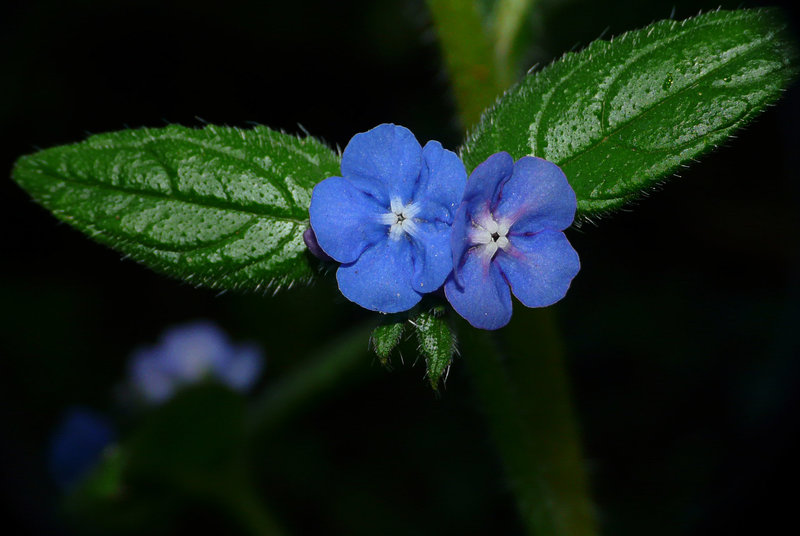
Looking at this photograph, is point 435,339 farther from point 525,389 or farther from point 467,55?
point 467,55

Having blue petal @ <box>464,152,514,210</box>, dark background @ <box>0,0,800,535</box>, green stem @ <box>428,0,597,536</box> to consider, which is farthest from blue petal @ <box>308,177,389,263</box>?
dark background @ <box>0,0,800,535</box>

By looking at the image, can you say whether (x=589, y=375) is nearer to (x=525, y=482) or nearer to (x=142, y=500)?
(x=525, y=482)

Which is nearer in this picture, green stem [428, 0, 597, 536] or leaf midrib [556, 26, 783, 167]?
leaf midrib [556, 26, 783, 167]

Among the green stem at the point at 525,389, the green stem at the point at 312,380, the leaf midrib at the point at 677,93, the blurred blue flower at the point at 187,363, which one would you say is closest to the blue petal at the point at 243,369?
the blurred blue flower at the point at 187,363

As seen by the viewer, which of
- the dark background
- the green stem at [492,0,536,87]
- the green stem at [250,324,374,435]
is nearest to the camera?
the green stem at [492,0,536,87]

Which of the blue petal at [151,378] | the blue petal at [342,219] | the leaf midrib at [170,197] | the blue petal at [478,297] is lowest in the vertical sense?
the blue petal at [478,297]

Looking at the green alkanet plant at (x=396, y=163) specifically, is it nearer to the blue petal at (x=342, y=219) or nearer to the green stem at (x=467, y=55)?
the blue petal at (x=342, y=219)

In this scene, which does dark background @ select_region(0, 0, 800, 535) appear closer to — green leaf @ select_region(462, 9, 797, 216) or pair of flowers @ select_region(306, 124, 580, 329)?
green leaf @ select_region(462, 9, 797, 216)

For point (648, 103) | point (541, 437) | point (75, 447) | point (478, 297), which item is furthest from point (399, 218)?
point (75, 447)
